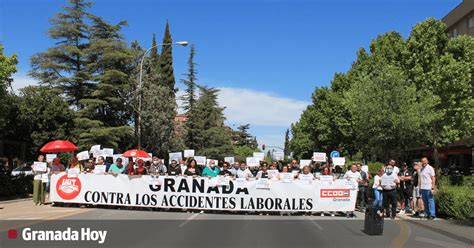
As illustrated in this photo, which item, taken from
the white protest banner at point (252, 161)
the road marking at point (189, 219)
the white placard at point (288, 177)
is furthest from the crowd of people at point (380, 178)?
the white protest banner at point (252, 161)

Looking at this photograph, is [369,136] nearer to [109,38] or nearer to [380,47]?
[380,47]

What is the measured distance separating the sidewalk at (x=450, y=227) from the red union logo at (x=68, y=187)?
10.7 meters

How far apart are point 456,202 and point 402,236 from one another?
389 centimetres

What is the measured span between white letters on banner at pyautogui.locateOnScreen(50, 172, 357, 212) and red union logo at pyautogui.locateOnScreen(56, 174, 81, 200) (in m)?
0.71

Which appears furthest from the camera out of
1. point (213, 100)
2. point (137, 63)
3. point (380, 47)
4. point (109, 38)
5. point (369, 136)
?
point (213, 100)

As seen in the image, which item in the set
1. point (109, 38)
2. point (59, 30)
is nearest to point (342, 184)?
point (109, 38)

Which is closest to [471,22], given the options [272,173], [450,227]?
[272,173]

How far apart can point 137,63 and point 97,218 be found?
113ft

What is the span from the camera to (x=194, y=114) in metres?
71.4

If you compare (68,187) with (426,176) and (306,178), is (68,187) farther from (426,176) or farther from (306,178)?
(426,176)

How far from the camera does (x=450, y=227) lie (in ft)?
40.6

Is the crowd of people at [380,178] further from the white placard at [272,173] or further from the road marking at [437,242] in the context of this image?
the road marking at [437,242]

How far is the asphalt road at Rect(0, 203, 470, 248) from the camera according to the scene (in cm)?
955

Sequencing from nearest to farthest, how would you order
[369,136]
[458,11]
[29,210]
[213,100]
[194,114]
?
[29,210]
[369,136]
[458,11]
[194,114]
[213,100]
